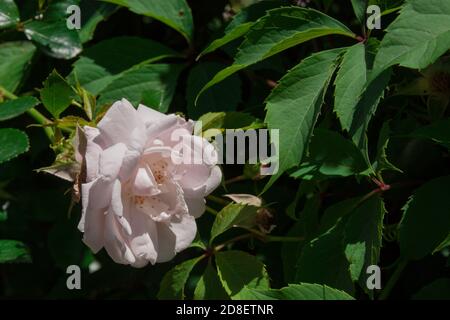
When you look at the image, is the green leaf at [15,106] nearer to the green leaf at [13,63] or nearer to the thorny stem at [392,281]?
the green leaf at [13,63]

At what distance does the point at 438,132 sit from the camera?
96cm

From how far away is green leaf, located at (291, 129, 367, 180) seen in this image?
102cm

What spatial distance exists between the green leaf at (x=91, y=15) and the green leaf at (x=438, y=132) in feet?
1.69

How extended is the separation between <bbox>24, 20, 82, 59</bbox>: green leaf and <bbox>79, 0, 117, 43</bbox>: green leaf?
0.03 m

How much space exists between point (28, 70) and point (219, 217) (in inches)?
15.9

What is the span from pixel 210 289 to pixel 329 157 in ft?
0.76

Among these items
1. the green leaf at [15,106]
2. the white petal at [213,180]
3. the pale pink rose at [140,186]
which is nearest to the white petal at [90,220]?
the pale pink rose at [140,186]

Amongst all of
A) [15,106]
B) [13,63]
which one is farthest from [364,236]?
[13,63]

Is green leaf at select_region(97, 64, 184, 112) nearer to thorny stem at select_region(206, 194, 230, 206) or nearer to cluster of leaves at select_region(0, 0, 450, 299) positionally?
cluster of leaves at select_region(0, 0, 450, 299)

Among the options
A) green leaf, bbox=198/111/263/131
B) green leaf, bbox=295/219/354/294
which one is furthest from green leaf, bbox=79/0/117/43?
green leaf, bbox=295/219/354/294

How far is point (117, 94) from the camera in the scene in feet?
3.73

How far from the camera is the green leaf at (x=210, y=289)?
3.55ft

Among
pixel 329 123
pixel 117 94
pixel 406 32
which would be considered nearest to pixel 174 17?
pixel 117 94
